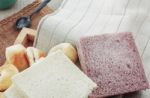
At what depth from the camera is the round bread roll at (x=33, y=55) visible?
31.7 inches

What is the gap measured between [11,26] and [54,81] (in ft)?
1.24

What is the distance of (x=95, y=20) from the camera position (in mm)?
896

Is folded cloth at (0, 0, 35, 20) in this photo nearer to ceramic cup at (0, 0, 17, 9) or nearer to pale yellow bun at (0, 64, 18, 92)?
ceramic cup at (0, 0, 17, 9)

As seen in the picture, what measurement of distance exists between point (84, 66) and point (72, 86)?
68 mm

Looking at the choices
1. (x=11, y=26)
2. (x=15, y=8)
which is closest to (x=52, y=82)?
(x=11, y=26)

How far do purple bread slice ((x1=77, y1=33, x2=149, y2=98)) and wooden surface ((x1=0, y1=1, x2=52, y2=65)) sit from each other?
264mm

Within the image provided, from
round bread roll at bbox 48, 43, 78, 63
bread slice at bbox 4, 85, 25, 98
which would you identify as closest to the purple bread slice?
round bread roll at bbox 48, 43, 78, 63

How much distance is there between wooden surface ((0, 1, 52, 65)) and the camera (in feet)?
3.07

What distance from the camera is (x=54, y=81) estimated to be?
67 cm

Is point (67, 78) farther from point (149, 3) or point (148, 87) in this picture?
point (149, 3)

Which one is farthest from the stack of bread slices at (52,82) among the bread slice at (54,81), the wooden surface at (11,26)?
the wooden surface at (11,26)

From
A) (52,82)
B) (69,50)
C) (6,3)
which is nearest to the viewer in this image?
(52,82)

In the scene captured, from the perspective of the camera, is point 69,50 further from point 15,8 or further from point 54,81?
point 15,8

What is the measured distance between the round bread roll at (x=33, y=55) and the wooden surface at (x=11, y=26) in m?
0.11
